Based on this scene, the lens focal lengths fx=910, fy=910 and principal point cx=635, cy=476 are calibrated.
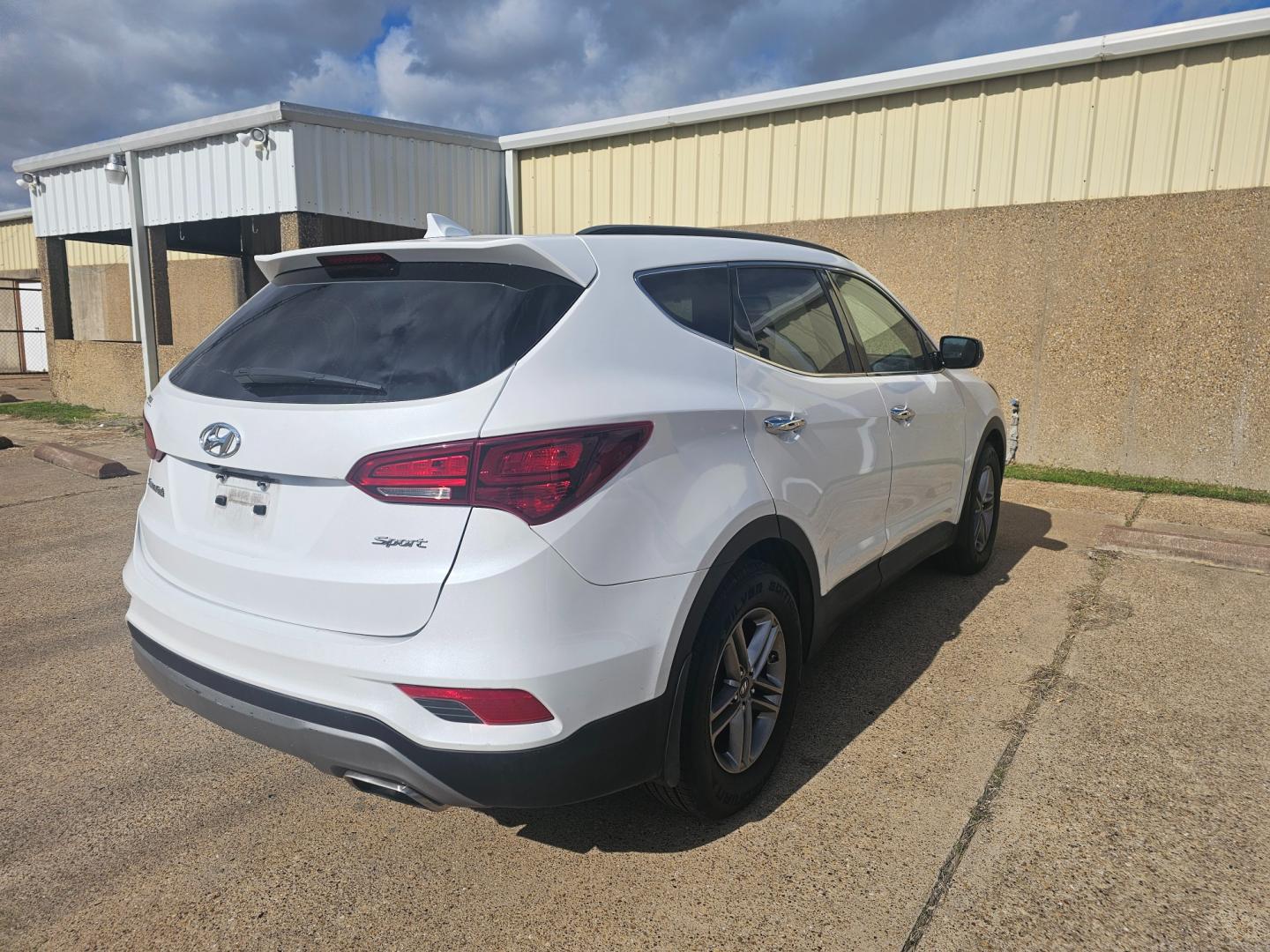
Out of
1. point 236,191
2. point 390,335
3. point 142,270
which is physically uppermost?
point 236,191

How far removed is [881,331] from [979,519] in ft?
5.40

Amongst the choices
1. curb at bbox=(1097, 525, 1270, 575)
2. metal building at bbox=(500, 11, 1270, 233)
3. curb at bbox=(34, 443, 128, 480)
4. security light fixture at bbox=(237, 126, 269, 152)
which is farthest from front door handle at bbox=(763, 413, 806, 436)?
security light fixture at bbox=(237, 126, 269, 152)

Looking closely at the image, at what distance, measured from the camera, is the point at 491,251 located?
2377 mm

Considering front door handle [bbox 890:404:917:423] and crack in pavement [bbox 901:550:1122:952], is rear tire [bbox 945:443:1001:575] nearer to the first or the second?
crack in pavement [bbox 901:550:1122:952]

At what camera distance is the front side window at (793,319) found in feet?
10.1

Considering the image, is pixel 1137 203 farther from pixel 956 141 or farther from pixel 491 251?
pixel 491 251

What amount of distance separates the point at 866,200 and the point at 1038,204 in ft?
5.25

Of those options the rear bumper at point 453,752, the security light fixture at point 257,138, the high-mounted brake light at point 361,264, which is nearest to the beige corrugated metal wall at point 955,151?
the security light fixture at point 257,138

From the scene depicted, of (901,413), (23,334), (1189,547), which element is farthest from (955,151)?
(23,334)

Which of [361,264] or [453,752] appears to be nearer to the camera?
[453,752]

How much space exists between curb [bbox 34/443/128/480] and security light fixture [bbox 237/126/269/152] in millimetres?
3536

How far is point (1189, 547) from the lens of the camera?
5781mm

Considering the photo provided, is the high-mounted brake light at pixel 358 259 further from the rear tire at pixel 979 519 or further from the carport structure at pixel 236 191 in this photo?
the carport structure at pixel 236 191

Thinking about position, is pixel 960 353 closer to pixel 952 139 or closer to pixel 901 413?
pixel 901 413
